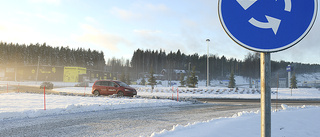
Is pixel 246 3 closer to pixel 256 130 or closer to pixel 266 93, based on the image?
pixel 266 93

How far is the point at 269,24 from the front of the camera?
165cm

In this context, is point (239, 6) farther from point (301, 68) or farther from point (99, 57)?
point (301, 68)

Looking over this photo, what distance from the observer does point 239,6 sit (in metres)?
1.72

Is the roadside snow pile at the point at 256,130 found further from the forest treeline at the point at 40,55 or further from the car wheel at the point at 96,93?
the forest treeline at the point at 40,55

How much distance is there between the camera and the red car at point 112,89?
62.8 feet

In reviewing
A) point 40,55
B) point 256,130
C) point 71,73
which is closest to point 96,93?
point 256,130

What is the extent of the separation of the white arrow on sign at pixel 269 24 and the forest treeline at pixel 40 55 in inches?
4187

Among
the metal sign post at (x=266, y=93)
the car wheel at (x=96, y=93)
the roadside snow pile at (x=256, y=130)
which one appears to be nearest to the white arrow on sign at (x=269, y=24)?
the metal sign post at (x=266, y=93)

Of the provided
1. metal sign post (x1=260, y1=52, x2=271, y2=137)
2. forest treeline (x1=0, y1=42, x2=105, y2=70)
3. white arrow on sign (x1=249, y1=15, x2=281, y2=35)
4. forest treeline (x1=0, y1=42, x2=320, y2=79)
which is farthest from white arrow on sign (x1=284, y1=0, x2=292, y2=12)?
forest treeline (x1=0, y1=42, x2=105, y2=70)

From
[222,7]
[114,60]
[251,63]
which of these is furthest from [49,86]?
[114,60]

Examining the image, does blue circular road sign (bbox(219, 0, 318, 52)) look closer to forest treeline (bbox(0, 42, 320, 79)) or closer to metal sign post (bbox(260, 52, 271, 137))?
metal sign post (bbox(260, 52, 271, 137))

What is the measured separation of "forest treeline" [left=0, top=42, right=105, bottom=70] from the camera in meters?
97.9

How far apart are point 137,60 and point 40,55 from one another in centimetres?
5299

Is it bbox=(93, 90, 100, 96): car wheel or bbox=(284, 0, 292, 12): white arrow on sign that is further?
bbox=(93, 90, 100, 96): car wheel
